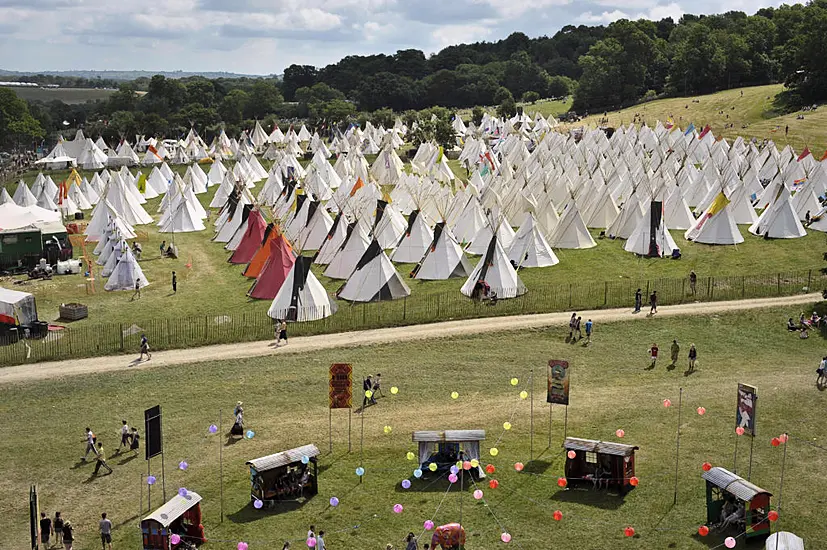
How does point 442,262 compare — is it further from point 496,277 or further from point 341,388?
point 341,388

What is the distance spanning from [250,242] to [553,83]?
11333 cm

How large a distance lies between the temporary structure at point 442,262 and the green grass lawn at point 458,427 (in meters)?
9.45

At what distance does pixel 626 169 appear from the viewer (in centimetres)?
6331

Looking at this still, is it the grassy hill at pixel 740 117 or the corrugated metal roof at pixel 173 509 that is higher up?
the grassy hill at pixel 740 117

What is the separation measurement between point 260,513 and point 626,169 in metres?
48.6

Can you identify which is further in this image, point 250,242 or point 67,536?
point 250,242

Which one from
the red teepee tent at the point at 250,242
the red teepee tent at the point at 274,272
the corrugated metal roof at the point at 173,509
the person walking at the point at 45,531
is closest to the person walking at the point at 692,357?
the corrugated metal roof at the point at 173,509

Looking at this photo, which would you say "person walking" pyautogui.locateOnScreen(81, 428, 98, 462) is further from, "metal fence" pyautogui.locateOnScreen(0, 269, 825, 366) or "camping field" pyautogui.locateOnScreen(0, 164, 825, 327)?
"camping field" pyautogui.locateOnScreen(0, 164, 825, 327)

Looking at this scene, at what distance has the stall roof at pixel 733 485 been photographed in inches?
723

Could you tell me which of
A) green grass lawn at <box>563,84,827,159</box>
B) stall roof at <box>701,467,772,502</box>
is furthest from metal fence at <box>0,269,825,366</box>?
green grass lawn at <box>563,84,827,159</box>

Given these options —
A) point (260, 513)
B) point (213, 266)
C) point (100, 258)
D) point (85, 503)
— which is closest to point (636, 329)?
point (260, 513)

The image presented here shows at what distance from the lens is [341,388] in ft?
77.3

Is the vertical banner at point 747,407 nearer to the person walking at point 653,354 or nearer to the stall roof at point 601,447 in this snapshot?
the stall roof at point 601,447

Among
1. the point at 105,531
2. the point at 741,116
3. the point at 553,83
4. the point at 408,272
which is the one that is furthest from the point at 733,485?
the point at 553,83
